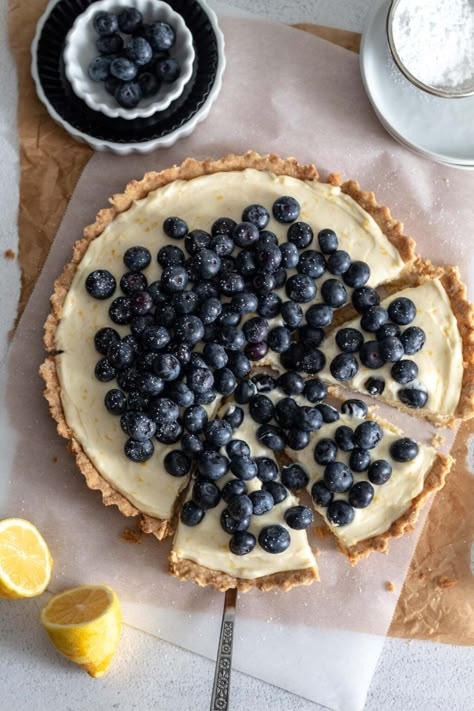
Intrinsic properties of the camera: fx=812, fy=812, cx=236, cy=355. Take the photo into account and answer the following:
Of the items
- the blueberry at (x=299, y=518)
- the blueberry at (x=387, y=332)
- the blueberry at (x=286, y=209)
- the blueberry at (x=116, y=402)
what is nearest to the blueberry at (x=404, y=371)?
the blueberry at (x=387, y=332)

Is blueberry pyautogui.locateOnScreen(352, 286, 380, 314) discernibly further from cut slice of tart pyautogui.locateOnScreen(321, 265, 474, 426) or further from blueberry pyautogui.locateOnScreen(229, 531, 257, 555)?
blueberry pyautogui.locateOnScreen(229, 531, 257, 555)

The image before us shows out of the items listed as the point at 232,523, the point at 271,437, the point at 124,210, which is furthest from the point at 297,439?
the point at 124,210

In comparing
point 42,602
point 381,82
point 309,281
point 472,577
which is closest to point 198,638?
point 42,602

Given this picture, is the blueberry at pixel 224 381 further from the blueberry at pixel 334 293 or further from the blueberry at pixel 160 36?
the blueberry at pixel 160 36

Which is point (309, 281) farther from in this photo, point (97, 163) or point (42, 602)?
point (42, 602)

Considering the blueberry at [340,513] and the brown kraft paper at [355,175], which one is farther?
the brown kraft paper at [355,175]

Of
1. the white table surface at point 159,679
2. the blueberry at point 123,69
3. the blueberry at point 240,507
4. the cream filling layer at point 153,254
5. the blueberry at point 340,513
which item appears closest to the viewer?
the blueberry at point 240,507
